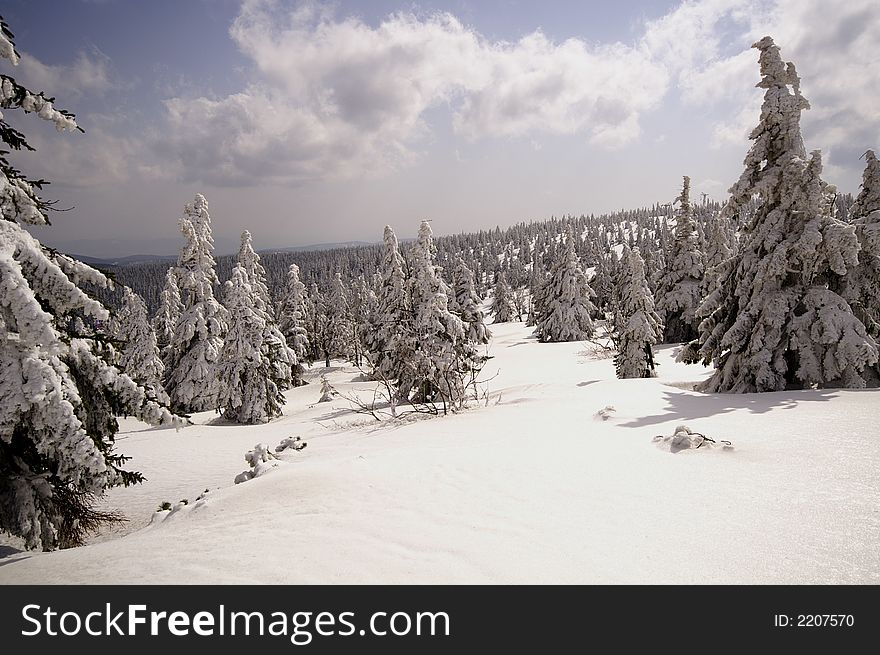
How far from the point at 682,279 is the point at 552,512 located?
33.0 metres

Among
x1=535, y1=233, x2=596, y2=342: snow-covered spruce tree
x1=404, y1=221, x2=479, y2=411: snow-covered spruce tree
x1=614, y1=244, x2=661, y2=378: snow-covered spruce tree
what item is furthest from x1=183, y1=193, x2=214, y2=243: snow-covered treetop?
x1=535, y1=233, x2=596, y2=342: snow-covered spruce tree

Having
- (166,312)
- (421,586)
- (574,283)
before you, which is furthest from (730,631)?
(574,283)

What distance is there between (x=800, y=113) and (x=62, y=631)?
1810cm

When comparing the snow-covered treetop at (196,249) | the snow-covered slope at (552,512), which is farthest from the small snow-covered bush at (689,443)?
the snow-covered treetop at (196,249)

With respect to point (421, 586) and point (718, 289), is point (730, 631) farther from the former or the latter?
point (718, 289)

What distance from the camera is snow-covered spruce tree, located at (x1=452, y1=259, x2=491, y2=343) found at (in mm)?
39406

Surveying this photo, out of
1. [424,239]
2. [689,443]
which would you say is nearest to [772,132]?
[689,443]

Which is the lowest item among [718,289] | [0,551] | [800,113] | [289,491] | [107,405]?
[0,551]

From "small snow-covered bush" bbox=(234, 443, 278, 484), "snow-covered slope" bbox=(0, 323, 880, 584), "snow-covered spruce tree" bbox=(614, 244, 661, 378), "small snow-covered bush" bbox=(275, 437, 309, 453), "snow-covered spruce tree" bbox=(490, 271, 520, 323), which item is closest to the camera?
"snow-covered slope" bbox=(0, 323, 880, 584)

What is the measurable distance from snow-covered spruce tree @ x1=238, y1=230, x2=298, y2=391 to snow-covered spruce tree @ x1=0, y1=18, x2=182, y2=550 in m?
15.8

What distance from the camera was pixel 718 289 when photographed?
13.9 metres

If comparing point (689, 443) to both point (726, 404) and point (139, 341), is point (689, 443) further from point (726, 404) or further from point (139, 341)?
point (139, 341)

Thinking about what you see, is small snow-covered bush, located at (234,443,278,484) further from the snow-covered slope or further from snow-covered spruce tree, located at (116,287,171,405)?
snow-covered spruce tree, located at (116,287,171,405)

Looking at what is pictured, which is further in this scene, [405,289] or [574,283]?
[574,283]
